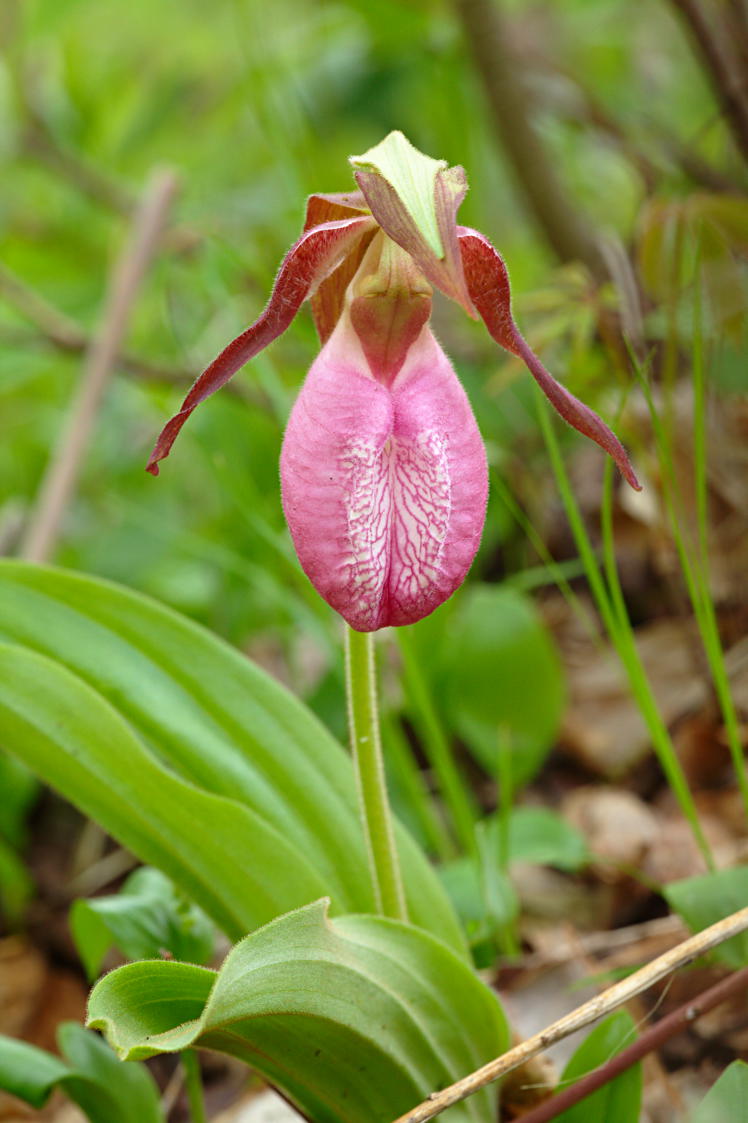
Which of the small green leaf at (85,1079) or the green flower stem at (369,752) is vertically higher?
the green flower stem at (369,752)

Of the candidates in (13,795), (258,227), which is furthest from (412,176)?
(258,227)

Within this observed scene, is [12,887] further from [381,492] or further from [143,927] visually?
[381,492]

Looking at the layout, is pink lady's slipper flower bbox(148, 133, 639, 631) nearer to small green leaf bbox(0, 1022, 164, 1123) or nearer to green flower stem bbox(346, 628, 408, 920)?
green flower stem bbox(346, 628, 408, 920)

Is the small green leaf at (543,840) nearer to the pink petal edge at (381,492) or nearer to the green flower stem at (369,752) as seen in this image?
the green flower stem at (369,752)

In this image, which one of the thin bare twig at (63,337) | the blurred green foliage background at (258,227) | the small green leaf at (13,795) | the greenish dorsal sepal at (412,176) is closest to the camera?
the greenish dorsal sepal at (412,176)

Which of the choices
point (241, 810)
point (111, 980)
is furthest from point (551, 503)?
point (111, 980)

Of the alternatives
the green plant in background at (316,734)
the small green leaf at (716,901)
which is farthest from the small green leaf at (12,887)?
the small green leaf at (716,901)
